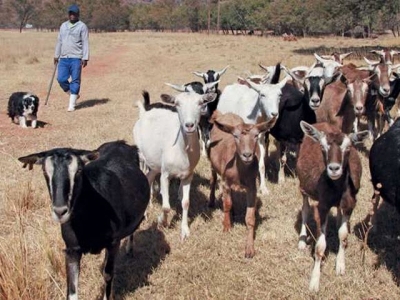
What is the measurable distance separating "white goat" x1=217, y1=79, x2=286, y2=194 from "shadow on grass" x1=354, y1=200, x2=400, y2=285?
5.90 ft

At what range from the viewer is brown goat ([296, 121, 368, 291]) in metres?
4.57

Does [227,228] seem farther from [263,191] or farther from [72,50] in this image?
[72,50]

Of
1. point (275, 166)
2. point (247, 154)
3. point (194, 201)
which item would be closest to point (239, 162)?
point (247, 154)

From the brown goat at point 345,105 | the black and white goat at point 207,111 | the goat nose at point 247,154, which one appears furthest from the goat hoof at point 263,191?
the goat nose at point 247,154

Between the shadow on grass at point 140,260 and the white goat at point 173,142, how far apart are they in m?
0.31

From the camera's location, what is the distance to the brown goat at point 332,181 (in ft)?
15.0

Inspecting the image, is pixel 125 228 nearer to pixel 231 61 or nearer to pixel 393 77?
pixel 393 77

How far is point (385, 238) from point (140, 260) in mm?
2936

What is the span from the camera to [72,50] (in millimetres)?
13406

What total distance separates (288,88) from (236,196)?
265 centimetres

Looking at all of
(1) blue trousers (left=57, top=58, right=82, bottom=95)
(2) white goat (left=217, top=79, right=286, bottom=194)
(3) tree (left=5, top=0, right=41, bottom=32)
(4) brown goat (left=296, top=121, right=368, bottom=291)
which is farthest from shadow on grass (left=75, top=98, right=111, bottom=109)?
(3) tree (left=5, top=0, right=41, bottom=32)

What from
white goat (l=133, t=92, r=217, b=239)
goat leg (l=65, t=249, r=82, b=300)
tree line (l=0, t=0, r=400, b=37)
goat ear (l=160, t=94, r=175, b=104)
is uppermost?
tree line (l=0, t=0, r=400, b=37)

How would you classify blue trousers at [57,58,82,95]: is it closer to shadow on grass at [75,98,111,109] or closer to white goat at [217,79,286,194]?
shadow on grass at [75,98,111,109]

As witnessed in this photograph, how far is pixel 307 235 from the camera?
19.0 ft
